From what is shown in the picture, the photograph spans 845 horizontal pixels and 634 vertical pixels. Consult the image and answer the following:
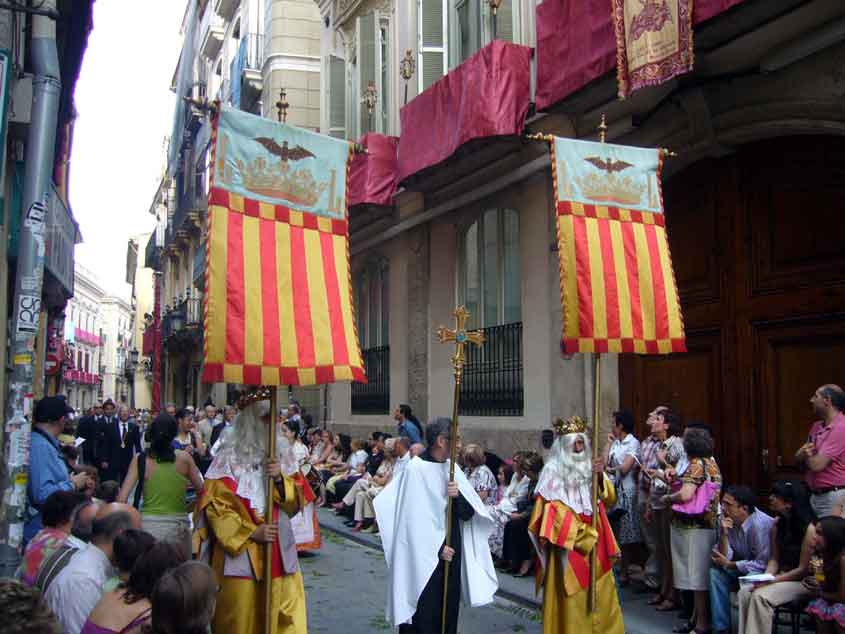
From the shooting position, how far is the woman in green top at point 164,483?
669cm

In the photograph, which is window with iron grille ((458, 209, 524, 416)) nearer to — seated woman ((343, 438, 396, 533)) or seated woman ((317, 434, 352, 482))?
seated woman ((343, 438, 396, 533))

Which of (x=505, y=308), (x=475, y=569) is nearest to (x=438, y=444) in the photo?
Answer: (x=475, y=569)

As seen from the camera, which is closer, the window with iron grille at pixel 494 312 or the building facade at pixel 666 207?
the building facade at pixel 666 207

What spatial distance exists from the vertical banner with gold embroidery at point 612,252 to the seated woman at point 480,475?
4.32 m

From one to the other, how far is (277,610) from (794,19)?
6181mm

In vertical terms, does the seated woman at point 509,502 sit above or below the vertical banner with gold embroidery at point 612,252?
below

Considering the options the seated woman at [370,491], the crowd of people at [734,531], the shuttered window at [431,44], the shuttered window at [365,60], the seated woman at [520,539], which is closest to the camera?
the crowd of people at [734,531]

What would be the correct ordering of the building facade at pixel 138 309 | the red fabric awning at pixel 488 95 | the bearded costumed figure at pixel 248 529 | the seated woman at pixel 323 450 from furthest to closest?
the building facade at pixel 138 309, the seated woman at pixel 323 450, the red fabric awning at pixel 488 95, the bearded costumed figure at pixel 248 529

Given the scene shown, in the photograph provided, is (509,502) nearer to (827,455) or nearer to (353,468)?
(827,455)

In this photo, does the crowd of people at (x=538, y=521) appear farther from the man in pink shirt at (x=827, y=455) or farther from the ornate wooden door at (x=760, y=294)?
the ornate wooden door at (x=760, y=294)

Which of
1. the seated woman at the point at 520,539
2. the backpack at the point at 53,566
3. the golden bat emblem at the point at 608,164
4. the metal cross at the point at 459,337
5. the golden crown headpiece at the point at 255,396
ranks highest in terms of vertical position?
the golden bat emblem at the point at 608,164

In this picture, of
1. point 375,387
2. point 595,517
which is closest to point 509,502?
point 595,517

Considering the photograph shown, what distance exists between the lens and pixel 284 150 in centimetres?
593

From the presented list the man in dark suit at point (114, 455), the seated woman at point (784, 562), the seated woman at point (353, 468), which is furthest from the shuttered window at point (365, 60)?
the seated woman at point (784, 562)
